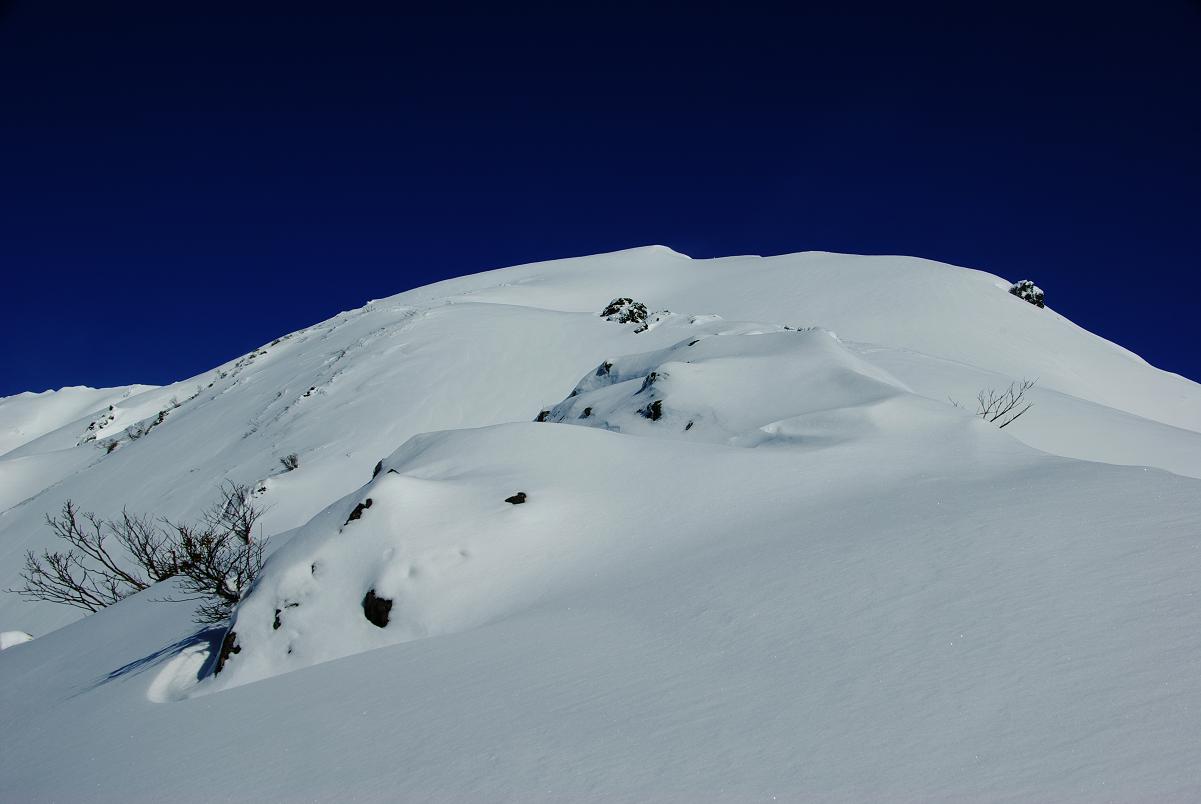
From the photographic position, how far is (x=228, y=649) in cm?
696

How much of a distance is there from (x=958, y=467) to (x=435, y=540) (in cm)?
651

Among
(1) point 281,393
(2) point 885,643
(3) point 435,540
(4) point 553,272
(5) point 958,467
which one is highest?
(4) point 553,272

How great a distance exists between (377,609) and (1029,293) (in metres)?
45.1

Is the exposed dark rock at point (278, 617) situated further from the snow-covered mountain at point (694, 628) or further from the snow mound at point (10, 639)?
the snow mound at point (10, 639)

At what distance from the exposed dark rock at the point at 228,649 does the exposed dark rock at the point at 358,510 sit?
1.63m

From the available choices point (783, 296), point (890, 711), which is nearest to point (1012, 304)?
point (783, 296)

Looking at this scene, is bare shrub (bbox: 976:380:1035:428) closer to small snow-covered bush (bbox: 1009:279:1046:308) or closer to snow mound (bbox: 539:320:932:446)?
snow mound (bbox: 539:320:932:446)

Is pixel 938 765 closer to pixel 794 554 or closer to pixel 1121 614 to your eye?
pixel 1121 614

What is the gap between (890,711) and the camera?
3.34 meters

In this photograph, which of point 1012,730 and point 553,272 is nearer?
point 1012,730

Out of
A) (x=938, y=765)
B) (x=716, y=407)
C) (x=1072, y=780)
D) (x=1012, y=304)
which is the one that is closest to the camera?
(x=1072, y=780)

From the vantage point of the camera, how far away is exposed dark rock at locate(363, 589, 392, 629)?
6711mm

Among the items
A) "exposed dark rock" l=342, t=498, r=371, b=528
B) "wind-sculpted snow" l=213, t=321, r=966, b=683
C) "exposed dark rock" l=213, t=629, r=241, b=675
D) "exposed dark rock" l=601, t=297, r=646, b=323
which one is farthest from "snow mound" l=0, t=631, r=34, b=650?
"exposed dark rock" l=601, t=297, r=646, b=323

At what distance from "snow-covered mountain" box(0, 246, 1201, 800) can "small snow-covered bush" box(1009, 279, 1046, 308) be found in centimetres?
2796
